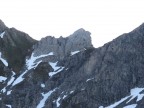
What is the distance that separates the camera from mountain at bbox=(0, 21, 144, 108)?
13138 centimetres

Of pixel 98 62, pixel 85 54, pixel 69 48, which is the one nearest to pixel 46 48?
pixel 69 48

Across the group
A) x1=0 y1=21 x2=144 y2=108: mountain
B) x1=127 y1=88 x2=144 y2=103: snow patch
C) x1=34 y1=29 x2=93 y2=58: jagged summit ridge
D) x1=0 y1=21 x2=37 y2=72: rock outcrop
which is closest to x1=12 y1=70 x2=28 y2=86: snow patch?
x1=0 y1=21 x2=144 y2=108: mountain

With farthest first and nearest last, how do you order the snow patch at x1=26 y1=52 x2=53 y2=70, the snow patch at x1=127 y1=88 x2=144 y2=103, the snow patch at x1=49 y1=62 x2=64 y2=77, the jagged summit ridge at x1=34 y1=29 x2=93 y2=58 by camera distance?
the jagged summit ridge at x1=34 y1=29 x2=93 y2=58
the snow patch at x1=26 y1=52 x2=53 y2=70
the snow patch at x1=49 y1=62 x2=64 y2=77
the snow patch at x1=127 y1=88 x2=144 y2=103

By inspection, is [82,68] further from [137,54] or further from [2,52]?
[2,52]

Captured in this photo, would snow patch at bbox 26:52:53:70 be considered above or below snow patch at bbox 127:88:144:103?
above

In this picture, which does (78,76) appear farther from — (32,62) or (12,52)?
(12,52)

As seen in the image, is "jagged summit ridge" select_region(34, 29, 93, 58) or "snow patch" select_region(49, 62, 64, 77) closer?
"snow patch" select_region(49, 62, 64, 77)

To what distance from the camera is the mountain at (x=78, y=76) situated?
131 meters

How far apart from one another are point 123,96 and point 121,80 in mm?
7064

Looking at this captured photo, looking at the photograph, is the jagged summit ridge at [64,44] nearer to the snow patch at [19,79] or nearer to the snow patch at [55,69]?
the snow patch at [55,69]

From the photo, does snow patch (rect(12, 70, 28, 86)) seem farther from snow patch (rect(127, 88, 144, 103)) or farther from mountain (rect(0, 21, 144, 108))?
snow patch (rect(127, 88, 144, 103))

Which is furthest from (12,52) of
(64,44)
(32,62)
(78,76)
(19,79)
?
(78,76)

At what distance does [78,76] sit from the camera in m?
150

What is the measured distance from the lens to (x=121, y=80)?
134 m
